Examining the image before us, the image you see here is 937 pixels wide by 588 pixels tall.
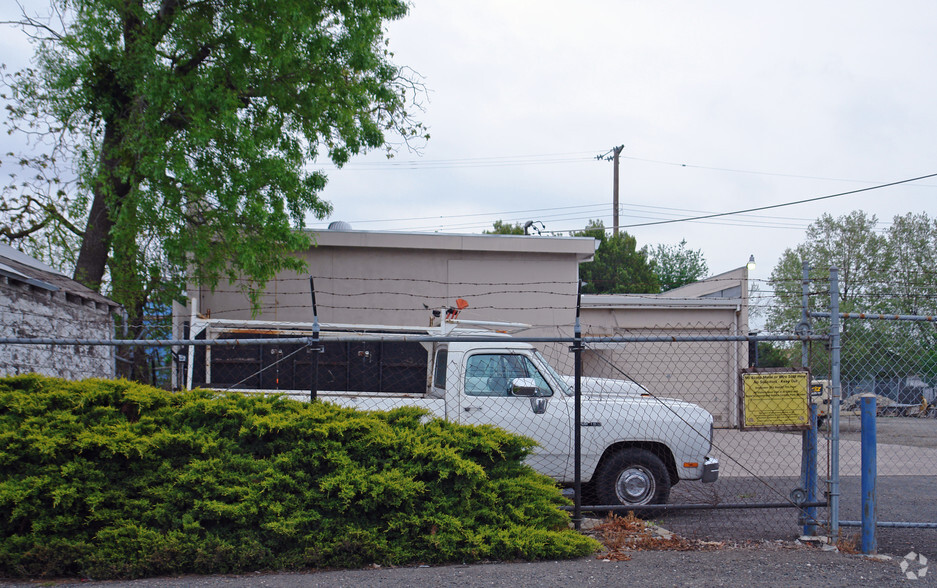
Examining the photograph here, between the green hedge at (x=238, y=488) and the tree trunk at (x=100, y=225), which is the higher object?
the tree trunk at (x=100, y=225)

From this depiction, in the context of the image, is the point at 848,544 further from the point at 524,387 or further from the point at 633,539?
the point at 524,387

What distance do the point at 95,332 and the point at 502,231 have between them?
117ft

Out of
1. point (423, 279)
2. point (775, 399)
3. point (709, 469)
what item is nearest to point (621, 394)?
point (709, 469)

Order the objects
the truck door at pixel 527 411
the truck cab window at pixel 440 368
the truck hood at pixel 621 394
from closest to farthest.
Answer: the truck door at pixel 527 411
the truck hood at pixel 621 394
the truck cab window at pixel 440 368

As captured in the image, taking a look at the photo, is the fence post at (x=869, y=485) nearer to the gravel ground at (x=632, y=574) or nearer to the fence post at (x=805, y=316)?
the gravel ground at (x=632, y=574)

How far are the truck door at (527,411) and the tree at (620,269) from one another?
117 feet

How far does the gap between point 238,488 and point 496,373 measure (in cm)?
338

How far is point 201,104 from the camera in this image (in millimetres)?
12508

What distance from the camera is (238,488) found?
5.09 meters

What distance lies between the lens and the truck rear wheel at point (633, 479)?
750 centimetres

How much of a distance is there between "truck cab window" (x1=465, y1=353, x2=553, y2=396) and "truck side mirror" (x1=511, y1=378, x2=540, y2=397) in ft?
0.66

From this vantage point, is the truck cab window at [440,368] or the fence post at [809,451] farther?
the truck cab window at [440,368]

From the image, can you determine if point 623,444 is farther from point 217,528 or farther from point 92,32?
point 92,32

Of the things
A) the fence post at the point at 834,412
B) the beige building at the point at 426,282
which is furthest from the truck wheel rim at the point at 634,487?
the beige building at the point at 426,282
